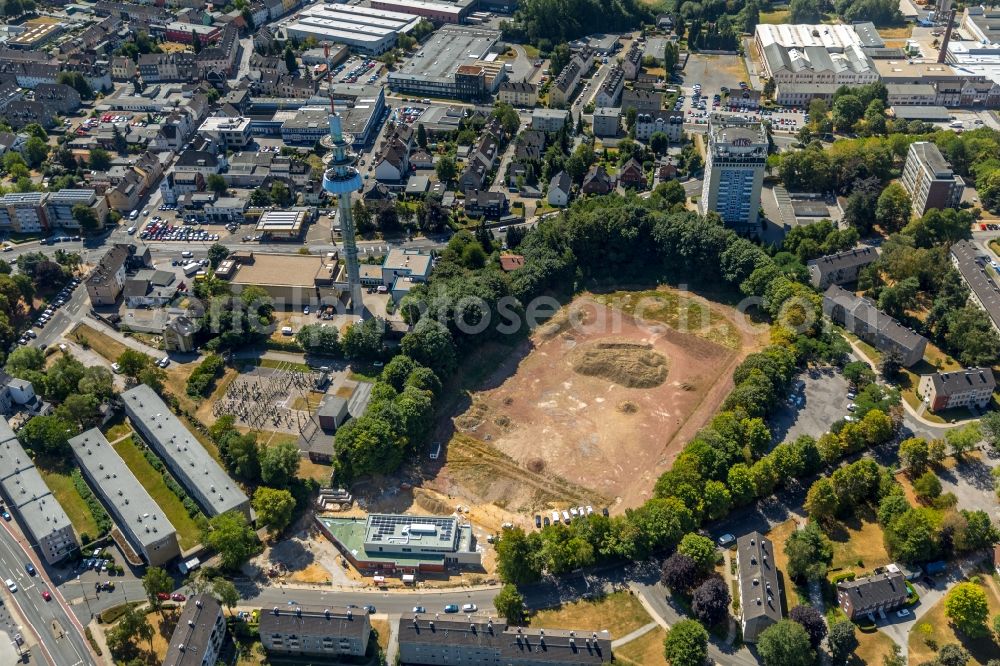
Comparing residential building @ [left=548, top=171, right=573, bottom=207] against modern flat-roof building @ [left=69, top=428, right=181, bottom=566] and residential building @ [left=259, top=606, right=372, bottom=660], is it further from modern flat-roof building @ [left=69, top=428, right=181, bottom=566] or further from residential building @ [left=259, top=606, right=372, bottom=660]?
residential building @ [left=259, top=606, right=372, bottom=660]

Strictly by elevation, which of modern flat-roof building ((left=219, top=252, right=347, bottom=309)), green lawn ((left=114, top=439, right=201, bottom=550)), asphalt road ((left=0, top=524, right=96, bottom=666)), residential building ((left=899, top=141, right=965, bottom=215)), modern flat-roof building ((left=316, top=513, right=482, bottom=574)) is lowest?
green lawn ((left=114, top=439, right=201, bottom=550))

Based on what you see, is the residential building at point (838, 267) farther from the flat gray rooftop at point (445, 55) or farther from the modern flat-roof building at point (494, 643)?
the flat gray rooftop at point (445, 55)

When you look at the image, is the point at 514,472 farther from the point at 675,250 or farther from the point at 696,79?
the point at 696,79

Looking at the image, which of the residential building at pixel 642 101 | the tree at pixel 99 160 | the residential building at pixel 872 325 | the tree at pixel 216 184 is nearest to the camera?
the residential building at pixel 872 325

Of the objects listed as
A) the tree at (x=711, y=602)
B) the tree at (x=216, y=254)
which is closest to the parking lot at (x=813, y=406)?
the tree at (x=711, y=602)

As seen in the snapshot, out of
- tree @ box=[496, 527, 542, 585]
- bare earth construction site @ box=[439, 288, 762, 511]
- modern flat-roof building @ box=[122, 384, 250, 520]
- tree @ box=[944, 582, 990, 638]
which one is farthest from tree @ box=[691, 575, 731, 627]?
modern flat-roof building @ box=[122, 384, 250, 520]

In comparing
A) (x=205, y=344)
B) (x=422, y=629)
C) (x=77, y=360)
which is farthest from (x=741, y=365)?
(x=77, y=360)
